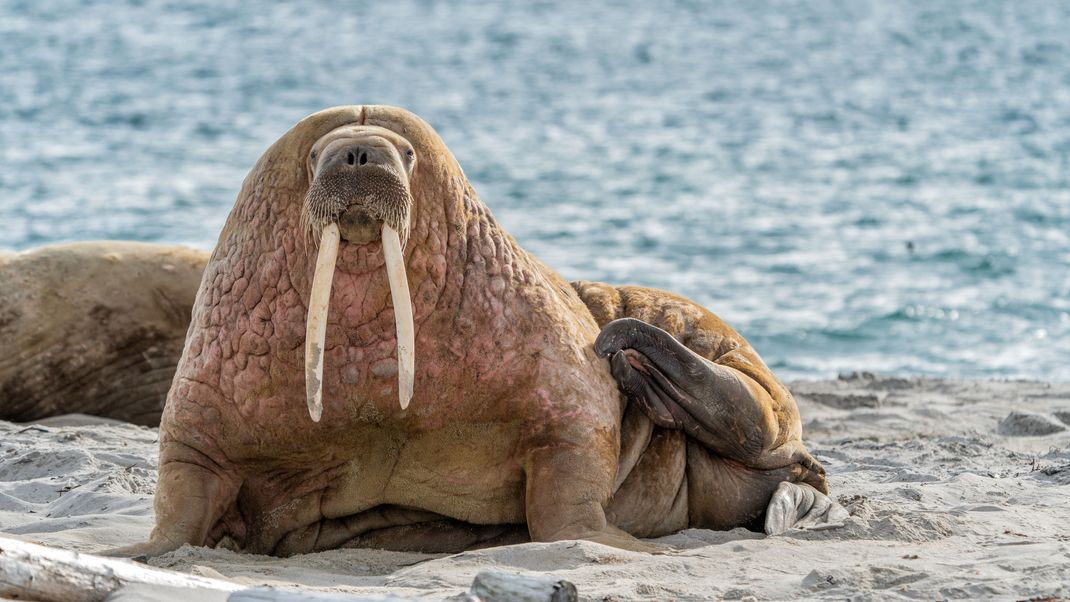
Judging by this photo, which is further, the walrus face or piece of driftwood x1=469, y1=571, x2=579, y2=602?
the walrus face

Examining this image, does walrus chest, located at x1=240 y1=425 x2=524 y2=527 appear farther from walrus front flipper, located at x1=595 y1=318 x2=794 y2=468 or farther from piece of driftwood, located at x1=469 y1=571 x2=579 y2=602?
piece of driftwood, located at x1=469 y1=571 x2=579 y2=602

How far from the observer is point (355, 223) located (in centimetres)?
441

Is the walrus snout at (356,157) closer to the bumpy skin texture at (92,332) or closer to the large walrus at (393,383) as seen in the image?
the large walrus at (393,383)

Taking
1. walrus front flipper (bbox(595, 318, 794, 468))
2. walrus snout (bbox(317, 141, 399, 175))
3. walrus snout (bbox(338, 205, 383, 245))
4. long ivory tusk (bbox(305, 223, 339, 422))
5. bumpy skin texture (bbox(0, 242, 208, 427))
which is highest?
walrus snout (bbox(317, 141, 399, 175))

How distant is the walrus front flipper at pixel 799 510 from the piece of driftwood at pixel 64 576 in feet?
6.41

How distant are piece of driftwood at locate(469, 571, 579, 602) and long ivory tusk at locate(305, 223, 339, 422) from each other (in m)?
0.94

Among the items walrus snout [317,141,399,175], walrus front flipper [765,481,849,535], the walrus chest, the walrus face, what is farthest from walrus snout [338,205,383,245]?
walrus front flipper [765,481,849,535]

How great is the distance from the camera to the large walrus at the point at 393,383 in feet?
15.2

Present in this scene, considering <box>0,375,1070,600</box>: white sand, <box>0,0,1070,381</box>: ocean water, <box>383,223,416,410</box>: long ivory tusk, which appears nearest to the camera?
<box>0,375,1070,600</box>: white sand

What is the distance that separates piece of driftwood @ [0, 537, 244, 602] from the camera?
349 cm

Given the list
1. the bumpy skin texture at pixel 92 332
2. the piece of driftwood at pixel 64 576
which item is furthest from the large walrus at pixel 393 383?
the bumpy skin texture at pixel 92 332

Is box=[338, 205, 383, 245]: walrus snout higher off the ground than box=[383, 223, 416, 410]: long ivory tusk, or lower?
higher

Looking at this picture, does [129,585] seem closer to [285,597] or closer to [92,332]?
[285,597]

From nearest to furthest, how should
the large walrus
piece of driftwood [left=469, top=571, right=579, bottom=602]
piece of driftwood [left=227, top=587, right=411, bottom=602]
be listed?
piece of driftwood [left=227, top=587, right=411, bottom=602], piece of driftwood [left=469, top=571, right=579, bottom=602], the large walrus
